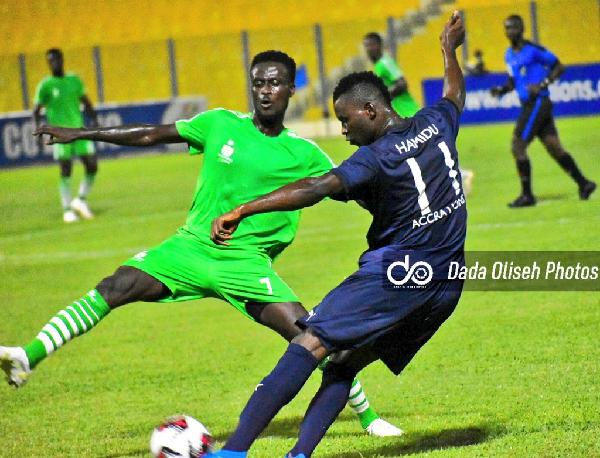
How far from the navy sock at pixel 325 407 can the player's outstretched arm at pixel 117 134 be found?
195 cm

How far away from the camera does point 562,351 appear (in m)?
8.86

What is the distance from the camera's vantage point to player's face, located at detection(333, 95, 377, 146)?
591 cm

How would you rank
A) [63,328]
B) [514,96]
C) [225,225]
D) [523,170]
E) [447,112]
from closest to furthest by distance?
1. [225,225]
2. [447,112]
3. [63,328]
4. [523,170]
5. [514,96]

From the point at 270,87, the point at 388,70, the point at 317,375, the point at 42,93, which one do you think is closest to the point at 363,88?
the point at 270,87

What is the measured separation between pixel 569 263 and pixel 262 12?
28028 mm

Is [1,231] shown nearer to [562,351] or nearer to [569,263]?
[569,263]

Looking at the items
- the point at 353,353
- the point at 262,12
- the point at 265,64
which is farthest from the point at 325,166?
the point at 262,12

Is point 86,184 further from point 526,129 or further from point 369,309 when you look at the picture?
point 369,309

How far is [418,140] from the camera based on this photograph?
5.85 metres

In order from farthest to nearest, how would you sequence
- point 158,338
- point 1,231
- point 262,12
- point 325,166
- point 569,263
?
point 262,12 < point 1,231 < point 569,263 < point 158,338 < point 325,166

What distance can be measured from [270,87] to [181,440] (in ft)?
7.37

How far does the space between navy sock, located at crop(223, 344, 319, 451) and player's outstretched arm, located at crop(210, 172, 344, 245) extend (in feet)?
2.32

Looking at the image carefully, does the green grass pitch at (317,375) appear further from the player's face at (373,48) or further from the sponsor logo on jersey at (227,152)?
the player's face at (373,48)

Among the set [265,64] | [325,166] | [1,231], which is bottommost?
[1,231]
